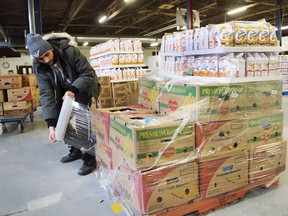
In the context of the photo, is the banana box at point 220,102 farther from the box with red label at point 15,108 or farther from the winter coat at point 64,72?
the box with red label at point 15,108

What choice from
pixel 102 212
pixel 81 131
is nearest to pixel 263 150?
pixel 102 212

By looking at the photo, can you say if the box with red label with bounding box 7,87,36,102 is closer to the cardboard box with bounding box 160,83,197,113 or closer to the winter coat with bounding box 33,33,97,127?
the winter coat with bounding box 33,33,97,127

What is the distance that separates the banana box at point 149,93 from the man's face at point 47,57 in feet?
3.01

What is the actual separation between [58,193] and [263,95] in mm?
1960

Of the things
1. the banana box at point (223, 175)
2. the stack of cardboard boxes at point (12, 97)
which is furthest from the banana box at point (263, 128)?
the stack of cardboard boxes at point (12, 97)

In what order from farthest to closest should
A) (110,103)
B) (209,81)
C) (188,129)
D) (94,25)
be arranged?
1. (94,25)
2. (110,103)
3. (209,81)
4. (188,129)

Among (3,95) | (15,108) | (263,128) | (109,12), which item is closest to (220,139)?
(263,128)

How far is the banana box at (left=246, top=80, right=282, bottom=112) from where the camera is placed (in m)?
2.03

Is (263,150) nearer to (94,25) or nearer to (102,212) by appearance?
(102,212)

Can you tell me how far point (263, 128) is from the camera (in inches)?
82.3

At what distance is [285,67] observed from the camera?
9258mm

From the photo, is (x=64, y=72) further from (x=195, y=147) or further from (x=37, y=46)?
(x=195, y=147)

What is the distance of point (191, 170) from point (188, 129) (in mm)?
295

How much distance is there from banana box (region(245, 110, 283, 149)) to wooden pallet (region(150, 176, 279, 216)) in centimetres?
35
